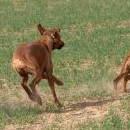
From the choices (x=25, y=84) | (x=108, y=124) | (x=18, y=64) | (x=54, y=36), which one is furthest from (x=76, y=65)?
(x=108, y=124)

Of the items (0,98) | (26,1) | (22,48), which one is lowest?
(26,1)

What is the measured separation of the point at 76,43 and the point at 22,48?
7.53 meters

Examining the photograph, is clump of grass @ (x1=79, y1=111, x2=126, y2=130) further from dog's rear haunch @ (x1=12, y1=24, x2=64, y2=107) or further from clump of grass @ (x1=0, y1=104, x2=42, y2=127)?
dog's rear haunch @ (x1=12, y1=24, x2=64, y2=107)

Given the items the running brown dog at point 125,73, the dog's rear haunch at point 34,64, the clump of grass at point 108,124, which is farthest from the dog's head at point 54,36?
the clump of grass at point 108,124

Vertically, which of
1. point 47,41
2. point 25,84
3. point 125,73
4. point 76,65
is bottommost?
point 76,65

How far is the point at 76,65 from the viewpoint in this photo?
46.8ft

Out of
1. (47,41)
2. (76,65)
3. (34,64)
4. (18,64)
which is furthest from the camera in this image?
(76,65)

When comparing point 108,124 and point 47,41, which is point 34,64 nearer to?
point 47,41

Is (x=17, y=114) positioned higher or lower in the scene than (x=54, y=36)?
lower

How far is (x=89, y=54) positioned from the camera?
605 inches

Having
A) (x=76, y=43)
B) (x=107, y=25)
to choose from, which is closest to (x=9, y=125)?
(x=76, y=43)

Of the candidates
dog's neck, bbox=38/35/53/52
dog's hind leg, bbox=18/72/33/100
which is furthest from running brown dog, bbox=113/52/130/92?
dog's hind leg, bbox=18/72/33/100

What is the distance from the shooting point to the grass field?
8.89 meters

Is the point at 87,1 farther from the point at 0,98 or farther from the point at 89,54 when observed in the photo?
the point at 0,98
